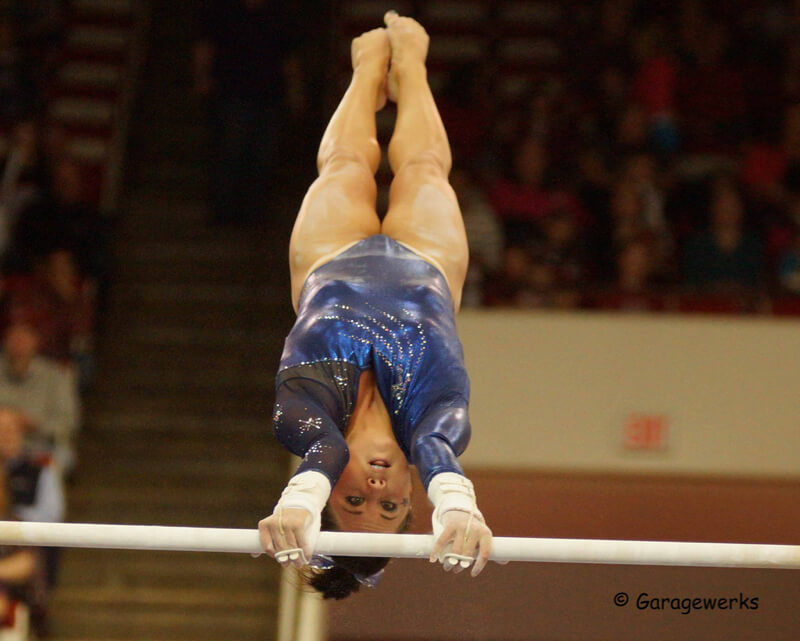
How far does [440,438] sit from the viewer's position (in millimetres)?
2676

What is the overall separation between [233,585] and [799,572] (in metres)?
3.22

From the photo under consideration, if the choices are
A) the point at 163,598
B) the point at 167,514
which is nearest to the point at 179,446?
the point at 167,514

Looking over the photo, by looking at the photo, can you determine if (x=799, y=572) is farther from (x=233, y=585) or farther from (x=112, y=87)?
(x=112, y=87)

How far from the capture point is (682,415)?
5.32 m

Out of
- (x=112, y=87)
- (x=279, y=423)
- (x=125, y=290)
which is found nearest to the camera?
(x=279, y=423)

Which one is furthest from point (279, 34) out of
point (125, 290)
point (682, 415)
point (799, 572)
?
point (799, 572)

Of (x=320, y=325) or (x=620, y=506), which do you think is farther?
(x=620, y=506)

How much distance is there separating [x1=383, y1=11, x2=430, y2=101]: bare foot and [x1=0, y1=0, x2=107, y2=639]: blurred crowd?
6.49 ft

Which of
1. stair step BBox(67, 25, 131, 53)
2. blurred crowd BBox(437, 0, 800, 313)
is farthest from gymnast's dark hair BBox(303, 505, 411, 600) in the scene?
stair step BBox(67, 25, 131, 53)

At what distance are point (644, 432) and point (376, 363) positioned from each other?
2.62 m

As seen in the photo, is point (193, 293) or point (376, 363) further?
point (193, 293)

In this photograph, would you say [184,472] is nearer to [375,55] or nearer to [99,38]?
[375,55]

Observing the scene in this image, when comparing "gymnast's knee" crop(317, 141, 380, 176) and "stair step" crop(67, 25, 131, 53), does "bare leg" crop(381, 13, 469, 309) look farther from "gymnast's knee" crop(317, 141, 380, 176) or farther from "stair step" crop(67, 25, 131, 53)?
"stair step" crop(67, 25, 131, 53)

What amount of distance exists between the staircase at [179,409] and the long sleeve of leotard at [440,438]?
10.0 feet
